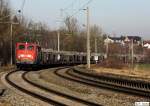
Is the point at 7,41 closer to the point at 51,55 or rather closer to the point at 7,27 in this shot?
the point at 7,27

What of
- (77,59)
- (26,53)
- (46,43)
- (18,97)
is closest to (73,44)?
(46,43)

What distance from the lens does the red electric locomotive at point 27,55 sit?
48438 millimetres

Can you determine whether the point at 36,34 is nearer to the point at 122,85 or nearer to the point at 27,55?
the point at 27,55

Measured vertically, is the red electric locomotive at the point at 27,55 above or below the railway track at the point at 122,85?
above

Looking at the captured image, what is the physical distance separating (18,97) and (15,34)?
54.5 metres

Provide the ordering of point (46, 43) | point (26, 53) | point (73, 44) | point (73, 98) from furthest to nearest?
point (46, 43)
point (73, 44)
point (26, 53)
point (73, 98)

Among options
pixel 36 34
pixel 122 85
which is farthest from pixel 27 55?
pixel 36 34

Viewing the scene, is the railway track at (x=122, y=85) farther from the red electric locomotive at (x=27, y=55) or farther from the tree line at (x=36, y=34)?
the tree line at (x=36, y=34)

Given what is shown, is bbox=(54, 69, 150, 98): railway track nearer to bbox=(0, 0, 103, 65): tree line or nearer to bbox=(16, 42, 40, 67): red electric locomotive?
bbox=(16, 42, 40, 67): red electric locomotive

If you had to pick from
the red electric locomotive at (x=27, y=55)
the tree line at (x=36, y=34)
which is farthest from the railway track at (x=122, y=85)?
the tree line at (x=36, y=34)

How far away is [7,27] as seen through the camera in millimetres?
72875

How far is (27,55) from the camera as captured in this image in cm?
4856

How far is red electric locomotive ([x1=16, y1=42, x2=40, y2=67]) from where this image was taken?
48.4 m

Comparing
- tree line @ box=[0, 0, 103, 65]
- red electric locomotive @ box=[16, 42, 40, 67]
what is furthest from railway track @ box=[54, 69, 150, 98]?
tree line @ box=[0, 0, 103, 65]
